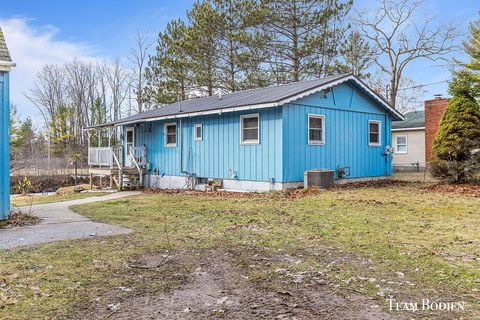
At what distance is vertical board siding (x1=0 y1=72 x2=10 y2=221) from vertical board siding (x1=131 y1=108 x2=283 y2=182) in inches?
302

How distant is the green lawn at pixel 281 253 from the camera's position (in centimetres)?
390

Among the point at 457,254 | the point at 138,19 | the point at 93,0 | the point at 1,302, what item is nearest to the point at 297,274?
the point at 457,254

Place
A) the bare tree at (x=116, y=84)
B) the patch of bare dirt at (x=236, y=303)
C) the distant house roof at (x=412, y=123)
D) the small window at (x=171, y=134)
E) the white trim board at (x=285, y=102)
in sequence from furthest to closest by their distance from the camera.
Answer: the bare tree at (x=116, y=84)
the distant house roof at (x=412, y=123)
the small window at (x=171, y=134)
the white trim board at (x=285, y=102)
the patch of bare dirt at (x=236, y=303)

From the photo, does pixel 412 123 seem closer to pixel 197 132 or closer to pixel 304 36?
pixel 304 36

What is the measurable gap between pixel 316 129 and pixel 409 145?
1540 cm

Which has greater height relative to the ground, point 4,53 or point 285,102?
point 4,53

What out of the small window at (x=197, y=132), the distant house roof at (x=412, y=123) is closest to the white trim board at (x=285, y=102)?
the small window at (x=197, y=132)

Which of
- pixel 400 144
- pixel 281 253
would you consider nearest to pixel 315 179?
pixel 281 253

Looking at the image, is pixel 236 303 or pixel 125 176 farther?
pixel 125 176

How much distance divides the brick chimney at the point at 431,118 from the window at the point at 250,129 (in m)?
15.5

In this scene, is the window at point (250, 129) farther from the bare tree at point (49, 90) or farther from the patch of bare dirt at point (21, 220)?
the bare tree at point (49, 90)

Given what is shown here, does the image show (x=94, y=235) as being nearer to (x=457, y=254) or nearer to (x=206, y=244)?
Result: (x=206, y=244)

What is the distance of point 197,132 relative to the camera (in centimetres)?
1600

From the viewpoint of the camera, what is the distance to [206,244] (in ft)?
19.7
